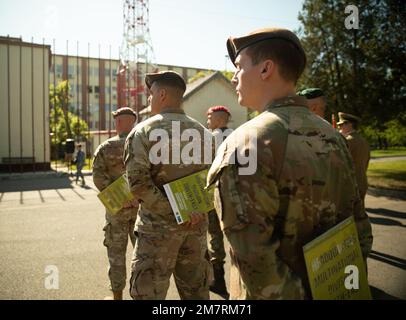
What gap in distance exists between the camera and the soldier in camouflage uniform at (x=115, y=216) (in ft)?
11.7

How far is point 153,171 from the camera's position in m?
2.64

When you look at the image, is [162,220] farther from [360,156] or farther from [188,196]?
[360,156]

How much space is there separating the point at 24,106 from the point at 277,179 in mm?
20005

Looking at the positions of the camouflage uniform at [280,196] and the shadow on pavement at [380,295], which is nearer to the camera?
the camouflage uniform at [280,196]

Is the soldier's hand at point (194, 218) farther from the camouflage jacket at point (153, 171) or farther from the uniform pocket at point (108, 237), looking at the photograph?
the uniform pocket at point (108, 237)

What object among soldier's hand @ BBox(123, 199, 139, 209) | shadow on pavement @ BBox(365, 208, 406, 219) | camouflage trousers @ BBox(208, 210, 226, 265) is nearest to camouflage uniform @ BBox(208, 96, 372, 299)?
soldier's hand @ BBox(123, 199, 139, 209)

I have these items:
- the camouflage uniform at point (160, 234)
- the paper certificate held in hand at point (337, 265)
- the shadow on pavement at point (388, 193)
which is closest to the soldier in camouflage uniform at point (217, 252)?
the camouflage uniform at point (160, 234)

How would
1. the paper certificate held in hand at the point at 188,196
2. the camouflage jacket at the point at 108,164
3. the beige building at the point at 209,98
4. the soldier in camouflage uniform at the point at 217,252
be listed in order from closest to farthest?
1. the paper certificate held in hand at the point at 188,196
2. the camouflage jacket at the point at 108,164
3. the soldier in camouflage uniform at the point at 217,252
4. the beige building at the point at 209,98

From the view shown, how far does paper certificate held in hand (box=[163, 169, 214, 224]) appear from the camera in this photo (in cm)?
251

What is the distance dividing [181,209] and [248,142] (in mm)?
1335

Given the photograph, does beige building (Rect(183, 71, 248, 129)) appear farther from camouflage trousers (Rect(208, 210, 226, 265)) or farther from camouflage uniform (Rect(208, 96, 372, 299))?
camouflage uniform (Rect(208, 96, 372, 299))

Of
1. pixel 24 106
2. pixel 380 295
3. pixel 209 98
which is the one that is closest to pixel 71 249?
pixel 380 295
